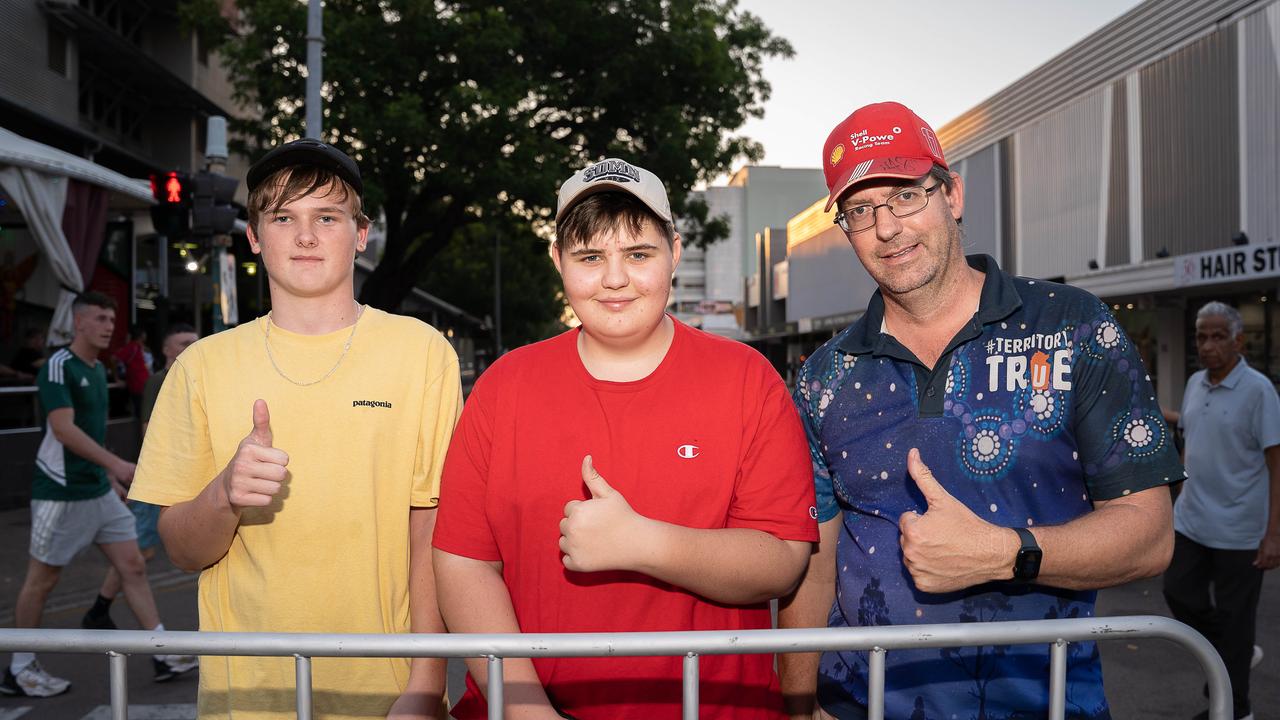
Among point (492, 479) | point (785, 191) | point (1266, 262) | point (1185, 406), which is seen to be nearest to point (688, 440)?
point (492, 479)

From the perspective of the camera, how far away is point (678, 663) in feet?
6.62

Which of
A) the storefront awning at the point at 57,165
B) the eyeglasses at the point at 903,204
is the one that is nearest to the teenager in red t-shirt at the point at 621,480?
the eyeglasses at the point at 903,204

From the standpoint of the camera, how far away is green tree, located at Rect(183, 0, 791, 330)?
1633 centimetres

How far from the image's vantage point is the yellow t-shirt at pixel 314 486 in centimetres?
222

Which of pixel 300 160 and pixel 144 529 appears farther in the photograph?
pixel 144 529

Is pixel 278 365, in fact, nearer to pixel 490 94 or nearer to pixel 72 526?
pixel 72 526

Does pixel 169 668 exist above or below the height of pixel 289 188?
below

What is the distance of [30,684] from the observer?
502 cm

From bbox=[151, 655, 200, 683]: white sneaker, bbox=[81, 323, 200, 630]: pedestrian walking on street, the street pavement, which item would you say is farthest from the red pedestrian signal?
bbox=[151, 655, 200, 683]: white sneaker

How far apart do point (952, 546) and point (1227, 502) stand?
3.93 meters

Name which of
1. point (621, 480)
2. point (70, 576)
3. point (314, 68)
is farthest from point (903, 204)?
point (314, 68)

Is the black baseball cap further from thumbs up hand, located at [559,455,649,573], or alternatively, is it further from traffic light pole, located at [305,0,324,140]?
traffic light pole, located at [305,0,324,140]

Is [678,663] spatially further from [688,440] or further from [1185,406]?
[1185,406]

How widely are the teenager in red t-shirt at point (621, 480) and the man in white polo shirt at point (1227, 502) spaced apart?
3824 millimetres
